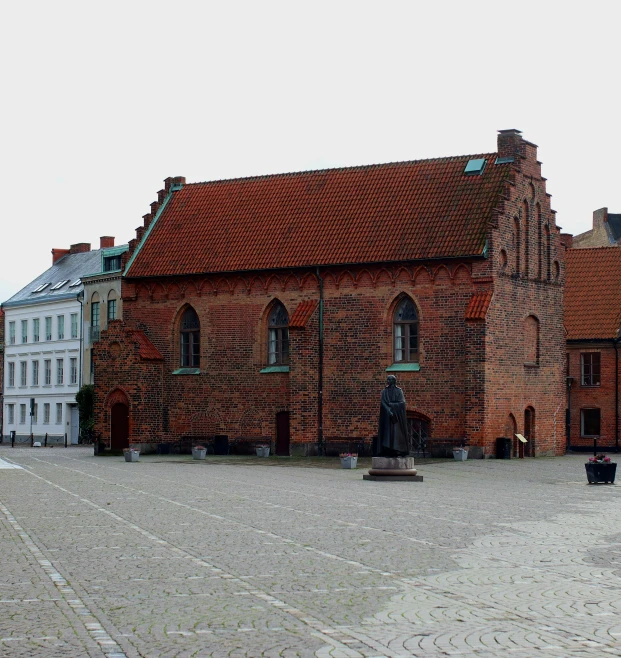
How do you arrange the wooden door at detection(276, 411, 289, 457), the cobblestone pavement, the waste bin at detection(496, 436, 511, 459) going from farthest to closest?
the wooden door at detection(276, 411, 289, 457)
the waste bin at detection(496, 436, 511, 459)
the cobblestone pavement

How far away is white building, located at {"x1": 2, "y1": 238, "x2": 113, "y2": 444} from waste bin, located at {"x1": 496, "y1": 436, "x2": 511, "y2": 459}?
33.8m

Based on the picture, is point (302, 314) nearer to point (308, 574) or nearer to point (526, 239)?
point (526, 239)

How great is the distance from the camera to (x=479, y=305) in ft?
137

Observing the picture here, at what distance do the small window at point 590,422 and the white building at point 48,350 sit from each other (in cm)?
3064

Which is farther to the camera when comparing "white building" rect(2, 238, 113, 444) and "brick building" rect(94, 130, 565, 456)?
"white building" rect(2, 238, 113, 444)

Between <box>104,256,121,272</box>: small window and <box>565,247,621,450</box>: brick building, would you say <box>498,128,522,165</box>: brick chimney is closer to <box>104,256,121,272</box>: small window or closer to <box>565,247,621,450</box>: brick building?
<box>565,247,621,450</box>: brick building

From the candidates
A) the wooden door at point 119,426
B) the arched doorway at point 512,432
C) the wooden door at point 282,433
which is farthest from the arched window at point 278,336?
the arched doorway at point 512,432

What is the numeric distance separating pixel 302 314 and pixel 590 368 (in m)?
16.3

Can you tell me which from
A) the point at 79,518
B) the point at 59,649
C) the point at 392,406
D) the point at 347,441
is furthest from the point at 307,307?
the point at 59,649

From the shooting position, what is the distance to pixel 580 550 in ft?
50.4

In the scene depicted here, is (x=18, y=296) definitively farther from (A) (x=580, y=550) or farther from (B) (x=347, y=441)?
(A) (x=580, y=550)

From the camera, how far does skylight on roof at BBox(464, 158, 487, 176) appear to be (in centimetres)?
4525

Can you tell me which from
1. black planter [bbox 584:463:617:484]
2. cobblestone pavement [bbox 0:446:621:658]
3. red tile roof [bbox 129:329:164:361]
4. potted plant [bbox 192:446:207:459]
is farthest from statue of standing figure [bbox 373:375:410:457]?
red tile roof [bbox 129:329:164:361]

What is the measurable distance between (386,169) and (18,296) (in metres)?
37.8
